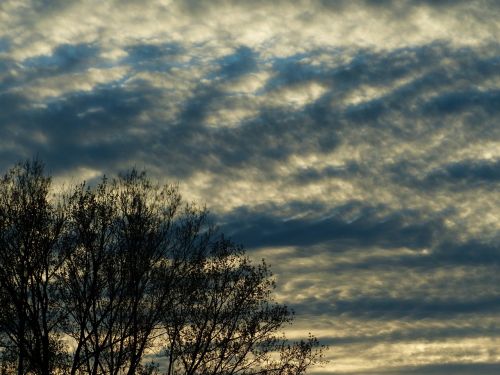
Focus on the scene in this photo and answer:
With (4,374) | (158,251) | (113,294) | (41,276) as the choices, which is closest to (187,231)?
(158,251)

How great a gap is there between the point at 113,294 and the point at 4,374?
1231cm

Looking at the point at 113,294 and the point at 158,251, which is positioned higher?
the point at 158,251

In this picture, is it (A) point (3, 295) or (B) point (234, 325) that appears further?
(B) point (234, 325)

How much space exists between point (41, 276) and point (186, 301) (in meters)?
11.9

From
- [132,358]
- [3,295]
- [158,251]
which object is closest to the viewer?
[3,295]

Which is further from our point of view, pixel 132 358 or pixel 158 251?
pixel 158 251

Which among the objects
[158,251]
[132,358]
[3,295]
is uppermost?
[158,251]

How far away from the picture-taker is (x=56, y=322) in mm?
46969

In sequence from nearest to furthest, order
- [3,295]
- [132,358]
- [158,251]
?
[3,295]
[132,358]
[158,251]

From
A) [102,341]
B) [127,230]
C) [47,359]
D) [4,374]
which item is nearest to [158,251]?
[127,230]

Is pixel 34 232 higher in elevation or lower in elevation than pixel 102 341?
higher

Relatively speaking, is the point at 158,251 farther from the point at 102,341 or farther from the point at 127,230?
the point at 102,341

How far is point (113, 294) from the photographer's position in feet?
160

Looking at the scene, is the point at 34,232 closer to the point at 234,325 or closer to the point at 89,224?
the point at 89,224
